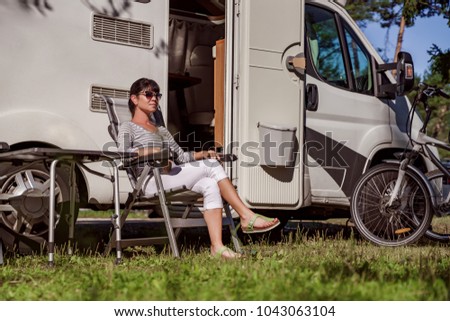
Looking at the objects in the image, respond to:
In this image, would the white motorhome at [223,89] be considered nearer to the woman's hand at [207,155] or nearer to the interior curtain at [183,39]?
the interior curtain at [183,39]

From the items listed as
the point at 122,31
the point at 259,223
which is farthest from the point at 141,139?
the point at 259,223

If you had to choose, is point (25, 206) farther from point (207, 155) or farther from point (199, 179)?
point (207, 155)

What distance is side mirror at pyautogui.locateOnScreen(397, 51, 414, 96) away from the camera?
683 cm

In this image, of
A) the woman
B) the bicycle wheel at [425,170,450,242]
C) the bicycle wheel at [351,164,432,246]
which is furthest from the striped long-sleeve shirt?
the bicycle wheel at [425,170,450,242]

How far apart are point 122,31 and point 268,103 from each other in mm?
1381

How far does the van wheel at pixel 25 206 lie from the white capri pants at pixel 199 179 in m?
0.72

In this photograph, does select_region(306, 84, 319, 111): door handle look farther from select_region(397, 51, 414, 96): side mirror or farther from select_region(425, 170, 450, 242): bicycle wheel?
select_region(425, 170, 450, 242): bicycle wheel

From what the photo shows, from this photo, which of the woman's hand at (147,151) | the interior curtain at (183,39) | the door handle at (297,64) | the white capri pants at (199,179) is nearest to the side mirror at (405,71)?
the door handle at (297,64)

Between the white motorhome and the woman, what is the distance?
0.80 ft

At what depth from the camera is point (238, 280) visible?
3818 millimetres

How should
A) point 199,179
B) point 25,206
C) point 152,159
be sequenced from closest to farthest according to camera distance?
point 152,159
point 25,206
point 199,179

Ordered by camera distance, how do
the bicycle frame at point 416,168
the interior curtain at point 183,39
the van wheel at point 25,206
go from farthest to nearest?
the interior curtain at point 183,39, the bicycle frame at point 416,168, the van wheel at point 25,206

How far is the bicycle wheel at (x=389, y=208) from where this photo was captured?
255 inches

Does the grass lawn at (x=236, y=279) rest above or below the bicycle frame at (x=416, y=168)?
below
